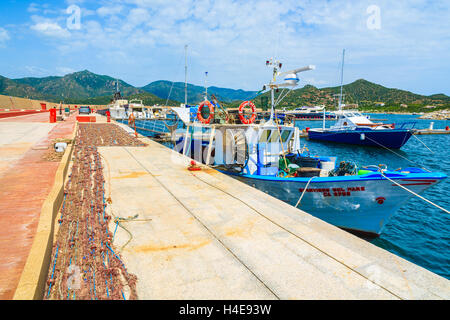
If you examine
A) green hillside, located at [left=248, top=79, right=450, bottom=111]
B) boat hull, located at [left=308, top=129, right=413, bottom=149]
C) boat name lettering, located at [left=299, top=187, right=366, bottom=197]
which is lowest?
boat name lettering, located at [left=299, top=187, right=366, bottom=197]

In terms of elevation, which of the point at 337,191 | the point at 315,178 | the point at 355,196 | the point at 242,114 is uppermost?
the point at 242,114

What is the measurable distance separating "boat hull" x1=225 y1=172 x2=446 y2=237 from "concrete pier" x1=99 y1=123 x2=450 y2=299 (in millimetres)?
1953

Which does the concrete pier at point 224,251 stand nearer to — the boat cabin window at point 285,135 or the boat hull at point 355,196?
the boat hull at point 355,196

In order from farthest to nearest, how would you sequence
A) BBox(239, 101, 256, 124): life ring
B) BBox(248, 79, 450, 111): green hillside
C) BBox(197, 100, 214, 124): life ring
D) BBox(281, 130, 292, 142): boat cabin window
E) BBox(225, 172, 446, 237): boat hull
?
BBox(248, 79, 450, 111): green hillside → BBox(197, 100, 214, 124): life ring → BBox(239, 101, 256, 124): life ring → BBox(281, 130, 292, 142): boat cabin window → BBox(225, 172, 446, 237): boat hull

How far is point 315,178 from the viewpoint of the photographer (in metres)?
8.34

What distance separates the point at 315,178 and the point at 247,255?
473 cm

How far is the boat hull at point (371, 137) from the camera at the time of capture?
31.7 meters

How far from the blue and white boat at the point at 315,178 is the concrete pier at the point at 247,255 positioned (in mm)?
2116

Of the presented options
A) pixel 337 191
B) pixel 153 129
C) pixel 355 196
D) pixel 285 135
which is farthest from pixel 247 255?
pixel 153 129

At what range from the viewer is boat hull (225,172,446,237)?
757 cm

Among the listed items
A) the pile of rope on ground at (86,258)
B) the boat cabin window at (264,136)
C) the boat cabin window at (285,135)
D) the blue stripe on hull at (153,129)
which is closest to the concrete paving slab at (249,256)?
the pile of rope on ground at (86,258)

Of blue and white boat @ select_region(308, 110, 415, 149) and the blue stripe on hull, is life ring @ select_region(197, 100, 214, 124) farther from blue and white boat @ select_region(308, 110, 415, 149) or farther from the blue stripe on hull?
blue and white boat @ select_region(308, 110, 415, 149)

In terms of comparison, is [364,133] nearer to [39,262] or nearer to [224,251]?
[224,251]

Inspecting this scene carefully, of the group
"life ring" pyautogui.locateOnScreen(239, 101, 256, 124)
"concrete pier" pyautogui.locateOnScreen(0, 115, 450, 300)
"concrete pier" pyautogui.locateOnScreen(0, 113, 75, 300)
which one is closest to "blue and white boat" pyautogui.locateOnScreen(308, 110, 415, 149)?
"life ring" pyautogui.locateOnScreen(239, 101, 256, 124)
